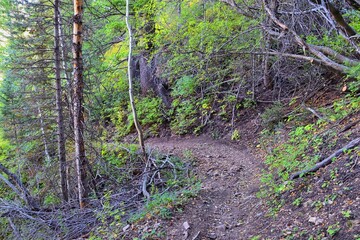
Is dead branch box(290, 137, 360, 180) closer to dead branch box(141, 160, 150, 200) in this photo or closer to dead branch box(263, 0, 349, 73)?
dead branch box(263, 0, 349, 73)

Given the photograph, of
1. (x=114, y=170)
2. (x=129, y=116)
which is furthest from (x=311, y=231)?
(x=129, y=116)

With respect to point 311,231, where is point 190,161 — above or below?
below

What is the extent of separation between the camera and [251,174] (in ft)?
21.4

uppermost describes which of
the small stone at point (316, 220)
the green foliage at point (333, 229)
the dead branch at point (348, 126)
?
the dead branch at point (348, 126)

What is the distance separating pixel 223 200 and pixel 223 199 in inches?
1.9

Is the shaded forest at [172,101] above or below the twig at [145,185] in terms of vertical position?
above

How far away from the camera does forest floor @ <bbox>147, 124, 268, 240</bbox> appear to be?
436 cm

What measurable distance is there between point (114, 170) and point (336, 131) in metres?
6.52

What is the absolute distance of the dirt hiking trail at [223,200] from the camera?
171 inches

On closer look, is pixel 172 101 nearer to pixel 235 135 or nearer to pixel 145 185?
pixel 235 135

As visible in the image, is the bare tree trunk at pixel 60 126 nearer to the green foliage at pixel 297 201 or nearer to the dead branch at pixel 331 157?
the green foliage at pixel 297 201

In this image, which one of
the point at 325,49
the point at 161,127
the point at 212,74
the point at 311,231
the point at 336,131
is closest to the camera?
the point at 311,231

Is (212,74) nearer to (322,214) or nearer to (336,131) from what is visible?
(336,131)

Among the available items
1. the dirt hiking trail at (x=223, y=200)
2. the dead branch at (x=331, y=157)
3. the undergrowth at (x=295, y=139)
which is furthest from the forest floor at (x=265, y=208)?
the undergrowth at (x=295, y=139)
